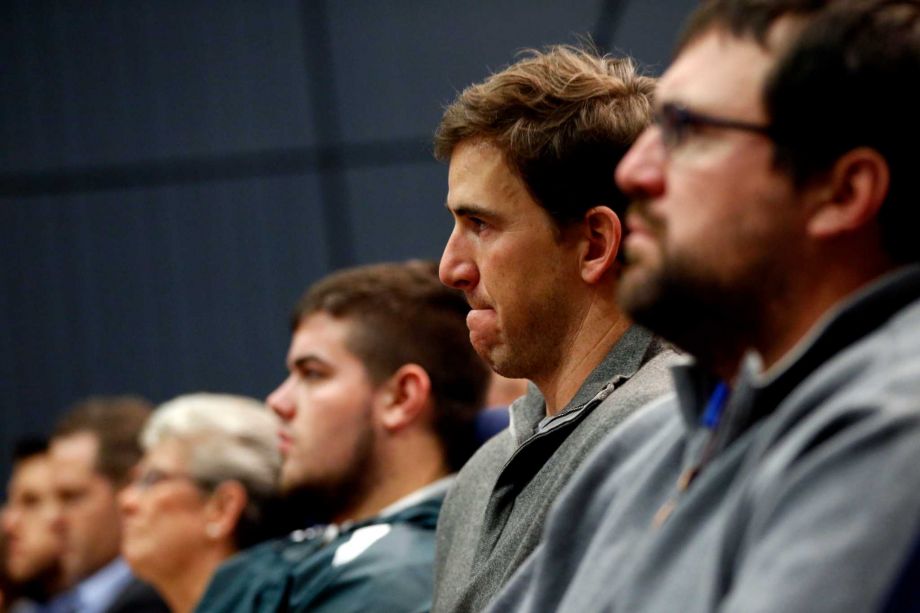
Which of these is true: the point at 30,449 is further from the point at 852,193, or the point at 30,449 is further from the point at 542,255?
the point at 852,193

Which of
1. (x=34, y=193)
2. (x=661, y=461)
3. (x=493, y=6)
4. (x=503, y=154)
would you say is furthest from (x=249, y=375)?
(x=661, y=461)

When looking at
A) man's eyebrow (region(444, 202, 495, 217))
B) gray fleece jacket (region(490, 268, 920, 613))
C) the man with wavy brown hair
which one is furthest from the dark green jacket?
gray fleece jacket (region(490, 268, 920, 613))

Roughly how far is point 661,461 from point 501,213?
23.2 inches

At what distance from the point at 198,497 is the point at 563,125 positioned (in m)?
1.54

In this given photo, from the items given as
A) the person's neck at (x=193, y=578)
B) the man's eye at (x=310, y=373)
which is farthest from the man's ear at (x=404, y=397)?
the person's neck at (x=193, y=578)

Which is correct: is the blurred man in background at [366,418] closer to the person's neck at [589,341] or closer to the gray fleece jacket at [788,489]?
the person's neck at [589,341]

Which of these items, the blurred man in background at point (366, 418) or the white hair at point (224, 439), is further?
the white hair at point (224, 439)

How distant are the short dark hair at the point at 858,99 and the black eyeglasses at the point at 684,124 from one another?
2cm

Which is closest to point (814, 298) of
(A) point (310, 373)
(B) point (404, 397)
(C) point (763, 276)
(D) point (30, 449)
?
(C) point (763, 276)

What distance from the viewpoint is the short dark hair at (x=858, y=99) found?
0.90 metres

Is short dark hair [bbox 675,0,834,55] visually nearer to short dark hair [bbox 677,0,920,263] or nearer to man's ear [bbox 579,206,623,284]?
short dark hair [bbox 677,0,920,263]

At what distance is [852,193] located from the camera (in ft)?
3.01

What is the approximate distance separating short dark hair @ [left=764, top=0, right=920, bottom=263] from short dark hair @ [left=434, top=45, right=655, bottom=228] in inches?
24.3

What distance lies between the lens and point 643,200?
1.02 metres
